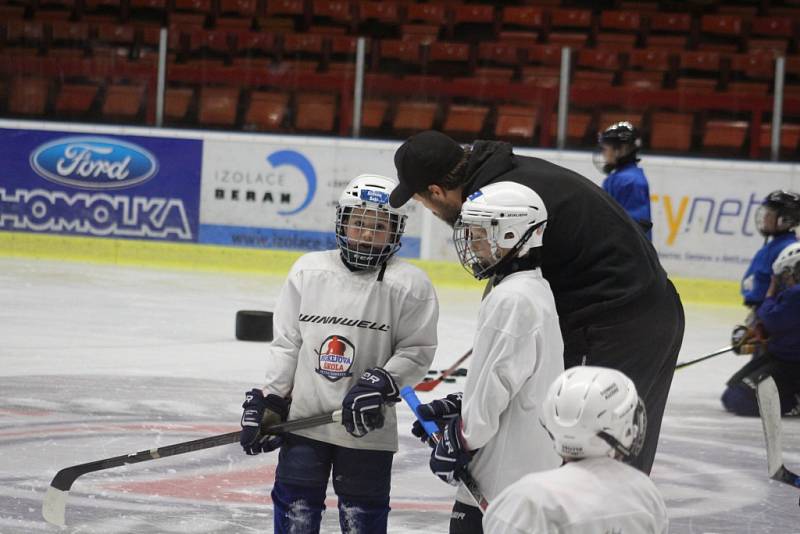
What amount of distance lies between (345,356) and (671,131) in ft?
23.3

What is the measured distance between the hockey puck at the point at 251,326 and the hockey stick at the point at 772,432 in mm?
3024

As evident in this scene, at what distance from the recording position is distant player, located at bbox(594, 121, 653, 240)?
5953 millimetres

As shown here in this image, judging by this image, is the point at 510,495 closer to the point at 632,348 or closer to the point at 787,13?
the point at 632,348

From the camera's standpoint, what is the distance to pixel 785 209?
19.1 feet

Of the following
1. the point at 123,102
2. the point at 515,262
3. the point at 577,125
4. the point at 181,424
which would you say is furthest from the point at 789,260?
the point at 123,102

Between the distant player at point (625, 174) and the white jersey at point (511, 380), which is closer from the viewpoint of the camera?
the white jersey at point (511, 380)

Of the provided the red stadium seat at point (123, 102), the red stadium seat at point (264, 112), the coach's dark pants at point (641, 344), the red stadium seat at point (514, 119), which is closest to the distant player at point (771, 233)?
the coach's dark pants at point (641, 344)

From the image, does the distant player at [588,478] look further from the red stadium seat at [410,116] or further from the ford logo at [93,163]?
the ford logo at [93,163]

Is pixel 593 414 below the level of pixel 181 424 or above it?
above

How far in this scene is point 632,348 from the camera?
107 inches

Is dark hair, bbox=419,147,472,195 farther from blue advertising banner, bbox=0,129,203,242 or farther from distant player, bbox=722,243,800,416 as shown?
blue advertising banner, bbox=0,129,203,242

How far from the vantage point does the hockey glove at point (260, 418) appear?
9.23 feet

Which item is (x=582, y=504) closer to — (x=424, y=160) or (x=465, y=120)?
(x=424, y=160)

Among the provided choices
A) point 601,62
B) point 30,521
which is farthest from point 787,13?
point 30,521
